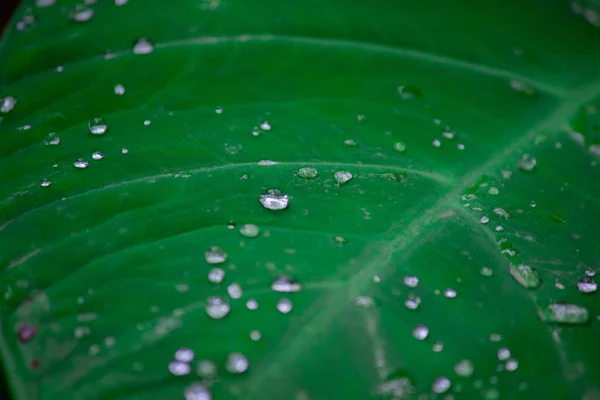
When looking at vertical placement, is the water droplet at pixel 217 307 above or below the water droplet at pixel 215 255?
below

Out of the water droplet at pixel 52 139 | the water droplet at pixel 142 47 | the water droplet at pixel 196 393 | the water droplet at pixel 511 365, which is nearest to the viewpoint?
the water droplet at pixel 196 393

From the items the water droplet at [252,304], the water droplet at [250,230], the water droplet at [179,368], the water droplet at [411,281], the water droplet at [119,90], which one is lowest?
the water droplet at [179,368]

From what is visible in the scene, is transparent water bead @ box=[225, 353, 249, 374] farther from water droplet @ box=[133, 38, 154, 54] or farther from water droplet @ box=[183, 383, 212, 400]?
water droplet @ box=[133, 38, 154, 54]

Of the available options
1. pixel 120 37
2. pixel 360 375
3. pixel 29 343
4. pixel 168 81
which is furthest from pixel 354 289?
pixel 120 37

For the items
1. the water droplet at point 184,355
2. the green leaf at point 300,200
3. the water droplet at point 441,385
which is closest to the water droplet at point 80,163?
the green leaf at point 300,200

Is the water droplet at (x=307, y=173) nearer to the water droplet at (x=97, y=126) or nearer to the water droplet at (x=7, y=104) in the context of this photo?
the water droplet at (x=97, y=126)

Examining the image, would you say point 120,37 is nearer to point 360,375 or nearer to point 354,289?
point 354,289

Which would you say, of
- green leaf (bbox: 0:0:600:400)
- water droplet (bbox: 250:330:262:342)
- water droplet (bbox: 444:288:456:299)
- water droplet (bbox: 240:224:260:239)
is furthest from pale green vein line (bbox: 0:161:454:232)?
water droplet (bbox: 250:330:262:342)
